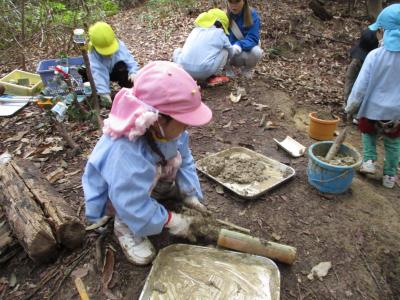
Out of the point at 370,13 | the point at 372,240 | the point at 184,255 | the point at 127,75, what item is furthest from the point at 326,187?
the point at 370,13

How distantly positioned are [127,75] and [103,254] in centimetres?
324

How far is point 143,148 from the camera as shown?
7.13 ft

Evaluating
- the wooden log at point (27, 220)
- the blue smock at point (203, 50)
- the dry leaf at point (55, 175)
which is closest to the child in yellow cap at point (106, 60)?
the blue smock at point (203, 50)

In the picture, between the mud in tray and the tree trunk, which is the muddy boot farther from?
the tree trunk

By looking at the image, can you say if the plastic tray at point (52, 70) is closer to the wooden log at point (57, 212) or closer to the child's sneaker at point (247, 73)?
the wooden log at point (57, 212)

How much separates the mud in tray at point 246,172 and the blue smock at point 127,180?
1.14 m

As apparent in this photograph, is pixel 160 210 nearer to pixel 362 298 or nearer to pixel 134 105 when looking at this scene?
pixel 134 105

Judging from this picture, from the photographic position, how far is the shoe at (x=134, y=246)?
2.49 metres

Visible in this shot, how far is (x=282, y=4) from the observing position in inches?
376

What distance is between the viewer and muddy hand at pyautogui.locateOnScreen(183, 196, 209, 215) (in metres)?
2.78

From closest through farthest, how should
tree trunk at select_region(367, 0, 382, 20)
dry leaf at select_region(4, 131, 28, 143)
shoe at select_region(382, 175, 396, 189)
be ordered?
shoe at select_region(382, 175, 396, 189)
dry leaf at select_region(4, 131, 28, 143)
tree trunk at select_region(367, 0, 382, 20)

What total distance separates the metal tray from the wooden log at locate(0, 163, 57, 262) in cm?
79

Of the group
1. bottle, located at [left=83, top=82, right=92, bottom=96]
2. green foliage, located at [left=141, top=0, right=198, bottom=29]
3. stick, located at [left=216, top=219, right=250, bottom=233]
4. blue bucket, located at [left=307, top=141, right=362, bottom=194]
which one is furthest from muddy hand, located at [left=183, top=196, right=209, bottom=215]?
green foliage, located at [left=141, top=0, right=198, bottom=29]

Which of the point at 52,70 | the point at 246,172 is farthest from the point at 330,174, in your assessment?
the point at 52,70
